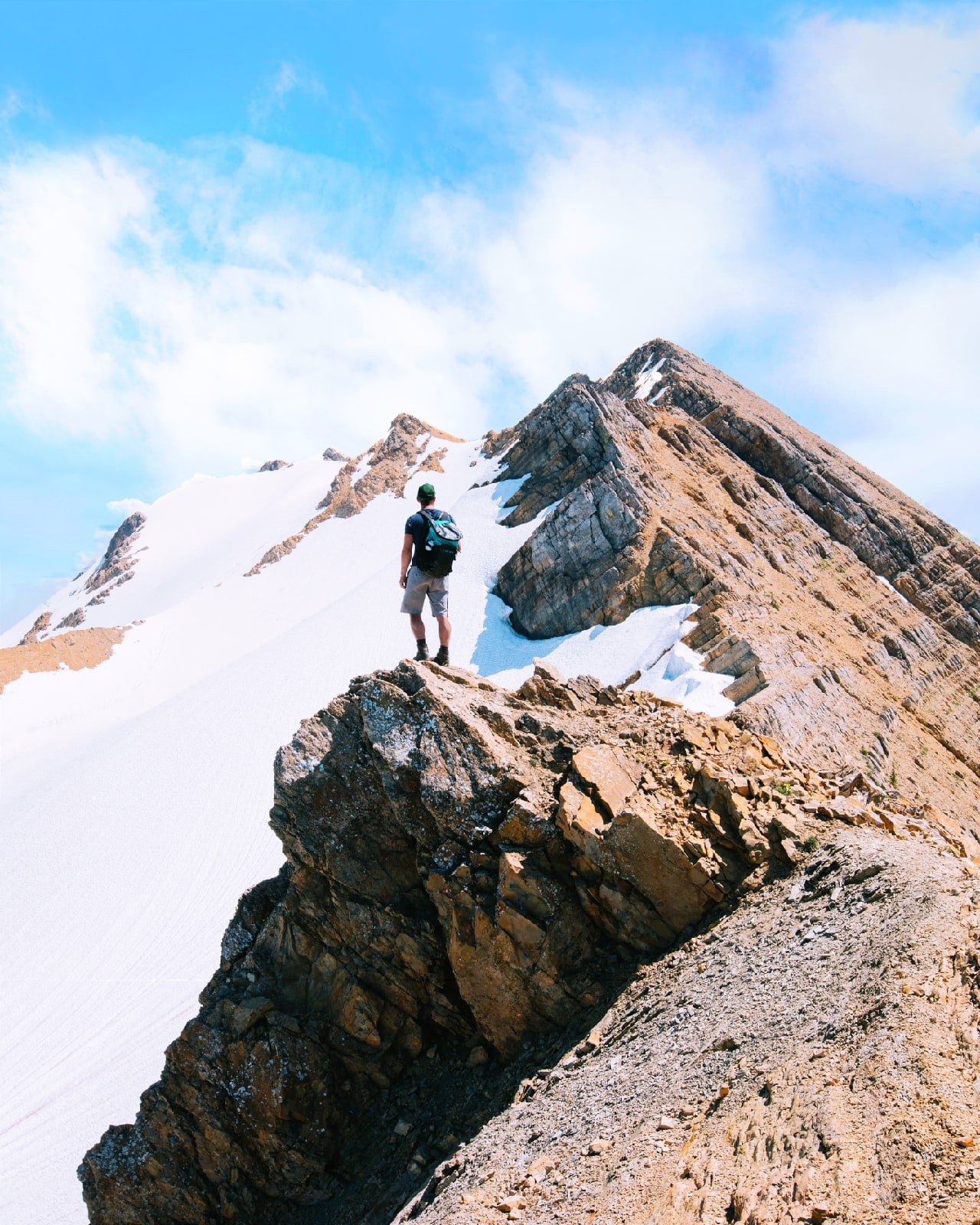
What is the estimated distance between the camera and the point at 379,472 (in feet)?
254

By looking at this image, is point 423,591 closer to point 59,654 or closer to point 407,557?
point 407,557

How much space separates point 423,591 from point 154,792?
68.0 ft

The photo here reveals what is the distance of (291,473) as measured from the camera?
113 meters

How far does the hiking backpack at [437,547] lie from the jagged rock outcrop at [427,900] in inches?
57.1

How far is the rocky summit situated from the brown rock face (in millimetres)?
10501

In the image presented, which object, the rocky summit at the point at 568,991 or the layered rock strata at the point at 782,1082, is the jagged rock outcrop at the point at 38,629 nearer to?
the rocky summit at the point at 568,991

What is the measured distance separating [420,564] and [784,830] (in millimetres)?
5817

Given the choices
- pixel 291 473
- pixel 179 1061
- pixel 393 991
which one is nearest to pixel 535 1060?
pixel 393 991

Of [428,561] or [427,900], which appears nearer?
[427,900]

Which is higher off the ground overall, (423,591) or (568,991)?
(423,591)

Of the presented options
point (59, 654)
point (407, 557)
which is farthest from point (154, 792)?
point (59, 654)

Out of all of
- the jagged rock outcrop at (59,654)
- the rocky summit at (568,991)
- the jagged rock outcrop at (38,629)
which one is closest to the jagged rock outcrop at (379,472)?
the jagged rock outcrop at (59,654)

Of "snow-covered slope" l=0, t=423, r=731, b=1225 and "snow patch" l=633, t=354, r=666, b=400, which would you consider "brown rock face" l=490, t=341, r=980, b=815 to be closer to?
"snow-covered slope" l=0, t=423, r=731, b=1225

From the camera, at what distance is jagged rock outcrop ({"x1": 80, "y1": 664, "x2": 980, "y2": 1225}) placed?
8.09m
